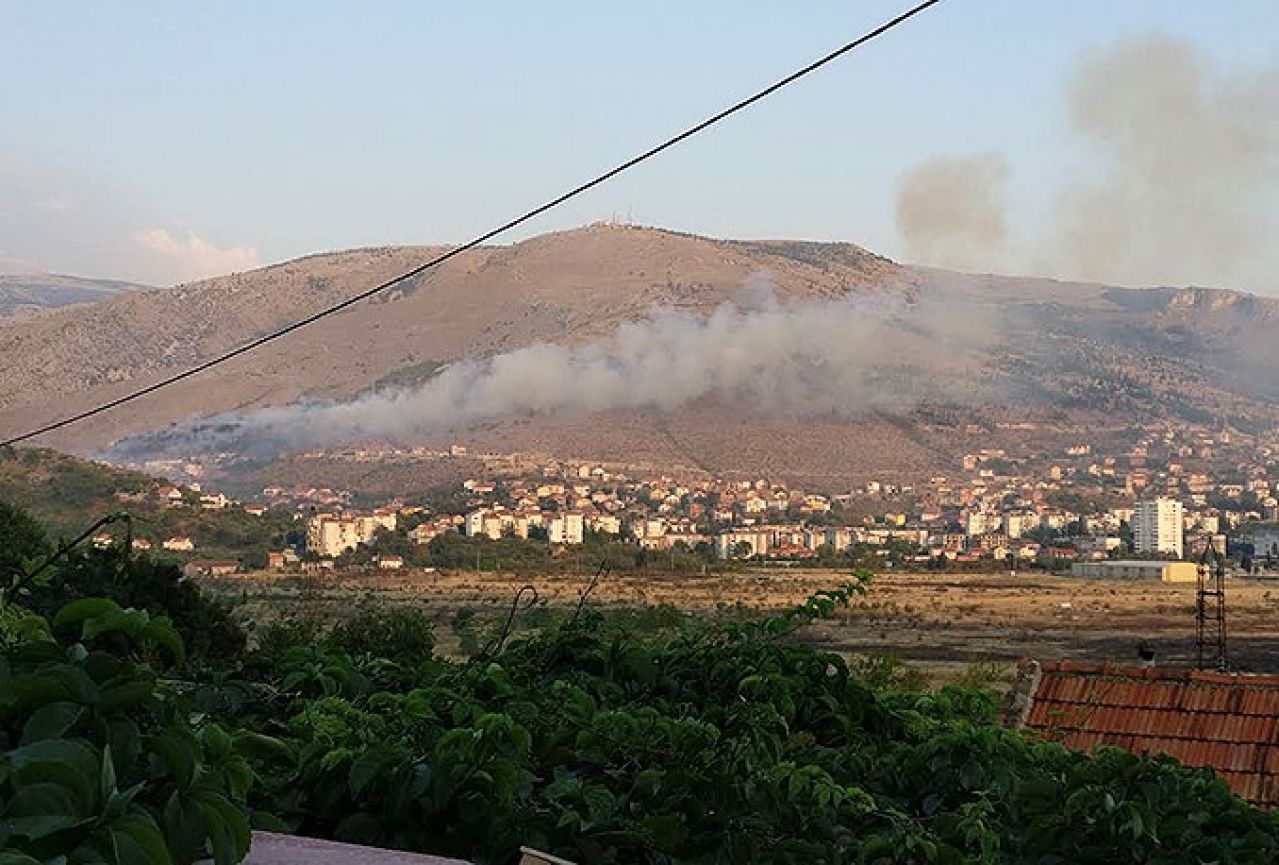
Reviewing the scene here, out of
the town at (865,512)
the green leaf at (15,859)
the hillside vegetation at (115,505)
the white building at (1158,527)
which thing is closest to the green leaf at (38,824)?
the green leaf at (15,859)

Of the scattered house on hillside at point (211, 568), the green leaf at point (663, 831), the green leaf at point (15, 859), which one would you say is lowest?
the scattered house on hillside at point (211, 568)

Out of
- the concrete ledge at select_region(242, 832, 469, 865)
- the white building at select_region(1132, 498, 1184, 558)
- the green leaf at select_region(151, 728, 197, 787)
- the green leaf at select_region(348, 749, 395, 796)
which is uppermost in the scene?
the green leaf at select_region(151, 728, 197, 787)

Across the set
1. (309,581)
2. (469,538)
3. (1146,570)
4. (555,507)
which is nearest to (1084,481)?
(1146,570)

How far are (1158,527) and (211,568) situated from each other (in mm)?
81520

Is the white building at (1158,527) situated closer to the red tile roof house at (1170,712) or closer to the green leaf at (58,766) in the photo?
the red tile roof house at (1170,712)

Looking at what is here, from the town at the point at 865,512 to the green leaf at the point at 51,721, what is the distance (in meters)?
107

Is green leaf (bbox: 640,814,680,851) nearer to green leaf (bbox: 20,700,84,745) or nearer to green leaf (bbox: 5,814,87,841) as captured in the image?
green leaf (bbox: 20,700,84,745)

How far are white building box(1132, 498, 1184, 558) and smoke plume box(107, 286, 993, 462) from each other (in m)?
29.3

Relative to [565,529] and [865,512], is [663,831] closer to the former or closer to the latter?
[565,529]

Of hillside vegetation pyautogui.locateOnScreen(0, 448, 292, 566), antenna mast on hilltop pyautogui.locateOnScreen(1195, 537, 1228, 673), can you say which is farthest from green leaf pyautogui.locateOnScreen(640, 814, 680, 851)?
hillside vegetation pyautogui.locateOnScreen(0, 448, 292, 566)

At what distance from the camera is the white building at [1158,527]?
479ft

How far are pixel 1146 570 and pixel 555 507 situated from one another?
43.7 metres

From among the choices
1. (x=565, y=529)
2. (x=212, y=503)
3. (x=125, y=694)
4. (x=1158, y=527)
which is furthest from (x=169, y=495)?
(x=125, y=694)

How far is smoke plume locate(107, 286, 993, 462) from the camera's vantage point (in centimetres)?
17312
